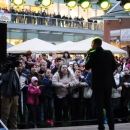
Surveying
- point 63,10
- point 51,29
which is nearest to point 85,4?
point 51,29

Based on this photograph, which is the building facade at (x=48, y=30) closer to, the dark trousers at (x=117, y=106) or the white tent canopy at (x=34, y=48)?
the white tent canopy at (x=34, y=48)

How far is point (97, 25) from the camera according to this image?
49.7m

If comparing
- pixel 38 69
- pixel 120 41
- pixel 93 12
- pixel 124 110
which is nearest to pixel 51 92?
pixel 38 69

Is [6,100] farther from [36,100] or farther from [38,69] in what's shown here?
[38,69]

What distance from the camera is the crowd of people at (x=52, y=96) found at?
430 inches

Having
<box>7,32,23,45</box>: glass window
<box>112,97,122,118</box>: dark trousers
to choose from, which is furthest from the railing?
<box>112,97,122,118</box>: dark trousers

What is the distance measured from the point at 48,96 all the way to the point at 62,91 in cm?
43

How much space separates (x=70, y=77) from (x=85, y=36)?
3802 centimetres

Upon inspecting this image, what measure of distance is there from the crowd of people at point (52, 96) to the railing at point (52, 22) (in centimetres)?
2821

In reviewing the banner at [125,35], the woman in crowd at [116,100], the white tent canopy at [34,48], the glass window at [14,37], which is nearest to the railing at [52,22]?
the glass window at [14,37]

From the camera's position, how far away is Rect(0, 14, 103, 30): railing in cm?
4203

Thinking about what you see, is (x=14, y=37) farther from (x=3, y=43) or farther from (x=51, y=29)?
(x=3, y=43)

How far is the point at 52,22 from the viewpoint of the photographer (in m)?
45.3

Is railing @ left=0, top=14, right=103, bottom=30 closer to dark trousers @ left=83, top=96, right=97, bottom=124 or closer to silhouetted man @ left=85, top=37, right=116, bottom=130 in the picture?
dark trousers @ left=83, top=96, right=97, bottom=124
